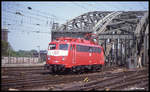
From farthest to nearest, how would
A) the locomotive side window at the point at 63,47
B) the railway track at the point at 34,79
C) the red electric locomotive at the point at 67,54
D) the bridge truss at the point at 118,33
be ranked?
the bridge truss at the point at 118,33 → the locomotive side window at the point at 63,47 → the red electric locomotive at the point at 67,54 → the railway track at the point at 34,79

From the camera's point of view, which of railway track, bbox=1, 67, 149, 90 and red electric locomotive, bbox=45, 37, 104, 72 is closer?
railway track, bbox=1, 67, 149, 90

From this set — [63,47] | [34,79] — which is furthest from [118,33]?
[34,79]

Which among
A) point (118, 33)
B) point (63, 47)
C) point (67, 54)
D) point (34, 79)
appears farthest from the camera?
point (118, 33)

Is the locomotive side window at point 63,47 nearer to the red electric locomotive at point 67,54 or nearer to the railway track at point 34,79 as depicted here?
the red electric locomotive at point 67,54

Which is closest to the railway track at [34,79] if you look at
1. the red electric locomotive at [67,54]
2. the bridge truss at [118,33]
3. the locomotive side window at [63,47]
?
the red electric locomotive at [67,54]

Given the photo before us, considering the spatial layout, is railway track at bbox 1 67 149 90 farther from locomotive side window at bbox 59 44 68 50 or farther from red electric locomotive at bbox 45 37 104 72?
locomotive side window at bbox 59 44 68 50

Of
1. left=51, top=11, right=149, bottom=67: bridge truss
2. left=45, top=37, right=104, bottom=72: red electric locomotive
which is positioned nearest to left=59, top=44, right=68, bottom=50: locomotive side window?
left=45, top=37, right=104, bottom=72: red electric locomotive

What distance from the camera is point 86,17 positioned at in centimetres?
5712

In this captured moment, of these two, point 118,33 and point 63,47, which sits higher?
point 118,33

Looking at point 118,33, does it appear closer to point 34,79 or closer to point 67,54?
point 67,54

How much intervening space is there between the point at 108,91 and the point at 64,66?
9.01m

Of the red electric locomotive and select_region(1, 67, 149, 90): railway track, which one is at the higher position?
the red electric locomotive

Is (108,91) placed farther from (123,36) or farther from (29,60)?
(29,60)

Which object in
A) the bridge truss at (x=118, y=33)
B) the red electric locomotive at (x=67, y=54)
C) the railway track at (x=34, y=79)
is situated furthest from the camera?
the bridge truss at (x=118, y=33)
